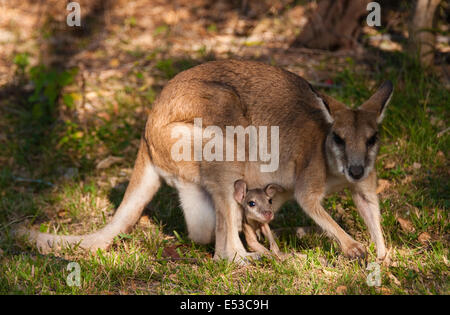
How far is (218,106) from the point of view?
411cm

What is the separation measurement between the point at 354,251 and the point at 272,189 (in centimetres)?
76

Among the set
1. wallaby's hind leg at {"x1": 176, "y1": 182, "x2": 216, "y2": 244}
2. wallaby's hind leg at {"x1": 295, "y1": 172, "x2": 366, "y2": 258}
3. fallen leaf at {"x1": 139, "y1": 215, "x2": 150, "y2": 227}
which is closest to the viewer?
wallaby's hind leg at {"x1": 295, "y1": 172, "x2": 366, "y2": 258}

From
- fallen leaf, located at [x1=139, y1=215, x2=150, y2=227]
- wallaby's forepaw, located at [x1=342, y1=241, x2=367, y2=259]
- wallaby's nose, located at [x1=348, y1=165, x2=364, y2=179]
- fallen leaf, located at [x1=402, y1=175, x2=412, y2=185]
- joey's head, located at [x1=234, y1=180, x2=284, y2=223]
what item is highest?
wallaby's nose, located at [x1=348, y1=165, x2=364, y2=179]

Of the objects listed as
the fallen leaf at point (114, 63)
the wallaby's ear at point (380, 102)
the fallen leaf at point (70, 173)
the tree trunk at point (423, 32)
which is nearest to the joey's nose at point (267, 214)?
the wallaby's ear at point (380, 102)

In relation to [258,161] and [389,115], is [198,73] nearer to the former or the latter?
[258,161]

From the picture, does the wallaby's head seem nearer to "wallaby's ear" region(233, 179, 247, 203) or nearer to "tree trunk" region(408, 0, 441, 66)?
"wallaby's ear" region(233, 179, 247, 203)

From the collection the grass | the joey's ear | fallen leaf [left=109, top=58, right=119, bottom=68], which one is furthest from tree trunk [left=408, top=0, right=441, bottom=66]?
fallen leaf [left=109, top=58, right=119, bottom=68]

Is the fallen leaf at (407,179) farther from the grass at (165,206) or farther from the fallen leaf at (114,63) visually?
the fallen leaf at (114,63)

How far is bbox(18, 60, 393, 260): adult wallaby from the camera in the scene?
385 centimetres

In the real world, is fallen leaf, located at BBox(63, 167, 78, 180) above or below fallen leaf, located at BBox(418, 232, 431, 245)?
above

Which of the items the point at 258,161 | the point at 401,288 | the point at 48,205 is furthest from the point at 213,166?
the point at 48,205

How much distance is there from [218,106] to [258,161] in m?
0.50

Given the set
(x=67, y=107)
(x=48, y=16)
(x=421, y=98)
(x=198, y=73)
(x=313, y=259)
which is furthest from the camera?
(x=48, y=16)

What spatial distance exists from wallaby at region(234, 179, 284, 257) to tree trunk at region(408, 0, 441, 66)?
258cm
